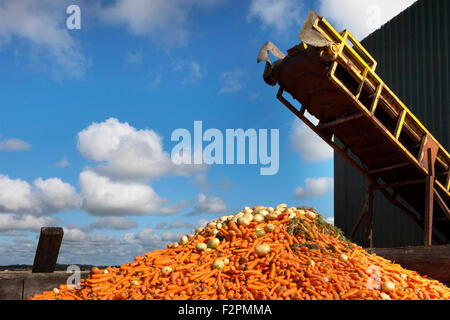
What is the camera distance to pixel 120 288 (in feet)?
15.4

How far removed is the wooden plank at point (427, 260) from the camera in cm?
601

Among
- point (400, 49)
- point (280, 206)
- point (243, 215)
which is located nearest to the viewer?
point (243, 215)

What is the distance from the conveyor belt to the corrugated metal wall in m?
1.63

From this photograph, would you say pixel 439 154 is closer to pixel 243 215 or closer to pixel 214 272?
pixel 243 215

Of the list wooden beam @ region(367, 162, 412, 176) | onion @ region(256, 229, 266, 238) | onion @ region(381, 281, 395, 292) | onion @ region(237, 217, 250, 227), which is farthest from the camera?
wooden beam @ region(367, 162, 412, 176)

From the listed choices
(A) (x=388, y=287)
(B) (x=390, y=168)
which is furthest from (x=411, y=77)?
(A) (x=388, y=287)

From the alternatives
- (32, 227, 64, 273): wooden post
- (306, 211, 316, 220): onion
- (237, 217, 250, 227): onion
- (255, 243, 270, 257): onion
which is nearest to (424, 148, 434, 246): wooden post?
(306, 211, 316, 220): onion

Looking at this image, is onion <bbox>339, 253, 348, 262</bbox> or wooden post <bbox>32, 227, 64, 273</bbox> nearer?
onion <bbox>339, 253, 348, 262</bbox>

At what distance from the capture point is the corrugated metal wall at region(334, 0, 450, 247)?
10359 mm

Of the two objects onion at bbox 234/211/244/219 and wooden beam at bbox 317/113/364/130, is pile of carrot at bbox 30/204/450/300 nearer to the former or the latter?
onion at bbox 234/211/244/219

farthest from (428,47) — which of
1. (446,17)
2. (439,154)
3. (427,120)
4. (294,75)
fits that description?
(294,75)
